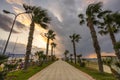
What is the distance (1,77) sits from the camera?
10.8 m

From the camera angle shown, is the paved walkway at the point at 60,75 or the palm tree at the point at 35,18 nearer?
the paved walkway at the point at 60,75

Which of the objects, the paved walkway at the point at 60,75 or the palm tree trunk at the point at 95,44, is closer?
the paved walkway at the point at 60,75

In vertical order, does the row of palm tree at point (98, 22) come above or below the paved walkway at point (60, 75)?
above

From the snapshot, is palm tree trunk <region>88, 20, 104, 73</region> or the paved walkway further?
palm tree trunk <region>88, 20, 104, 73</region>

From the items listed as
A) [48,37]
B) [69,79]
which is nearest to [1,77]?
[69,79]

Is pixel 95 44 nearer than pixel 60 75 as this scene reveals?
No

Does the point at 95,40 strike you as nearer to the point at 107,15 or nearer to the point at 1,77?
the point at 107,15

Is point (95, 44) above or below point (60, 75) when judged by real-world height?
above

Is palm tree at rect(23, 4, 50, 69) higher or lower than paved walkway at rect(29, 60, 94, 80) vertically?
higher

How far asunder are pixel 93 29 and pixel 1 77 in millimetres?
19127

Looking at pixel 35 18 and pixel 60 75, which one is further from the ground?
pixel 35 18

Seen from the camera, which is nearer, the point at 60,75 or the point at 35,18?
the point at 60,75

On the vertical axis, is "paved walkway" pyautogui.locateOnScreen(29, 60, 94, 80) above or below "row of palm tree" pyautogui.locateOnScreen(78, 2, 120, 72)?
below

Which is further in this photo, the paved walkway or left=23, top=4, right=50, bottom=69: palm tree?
left=23, top=4, right=50, bottom=69: palm tree
